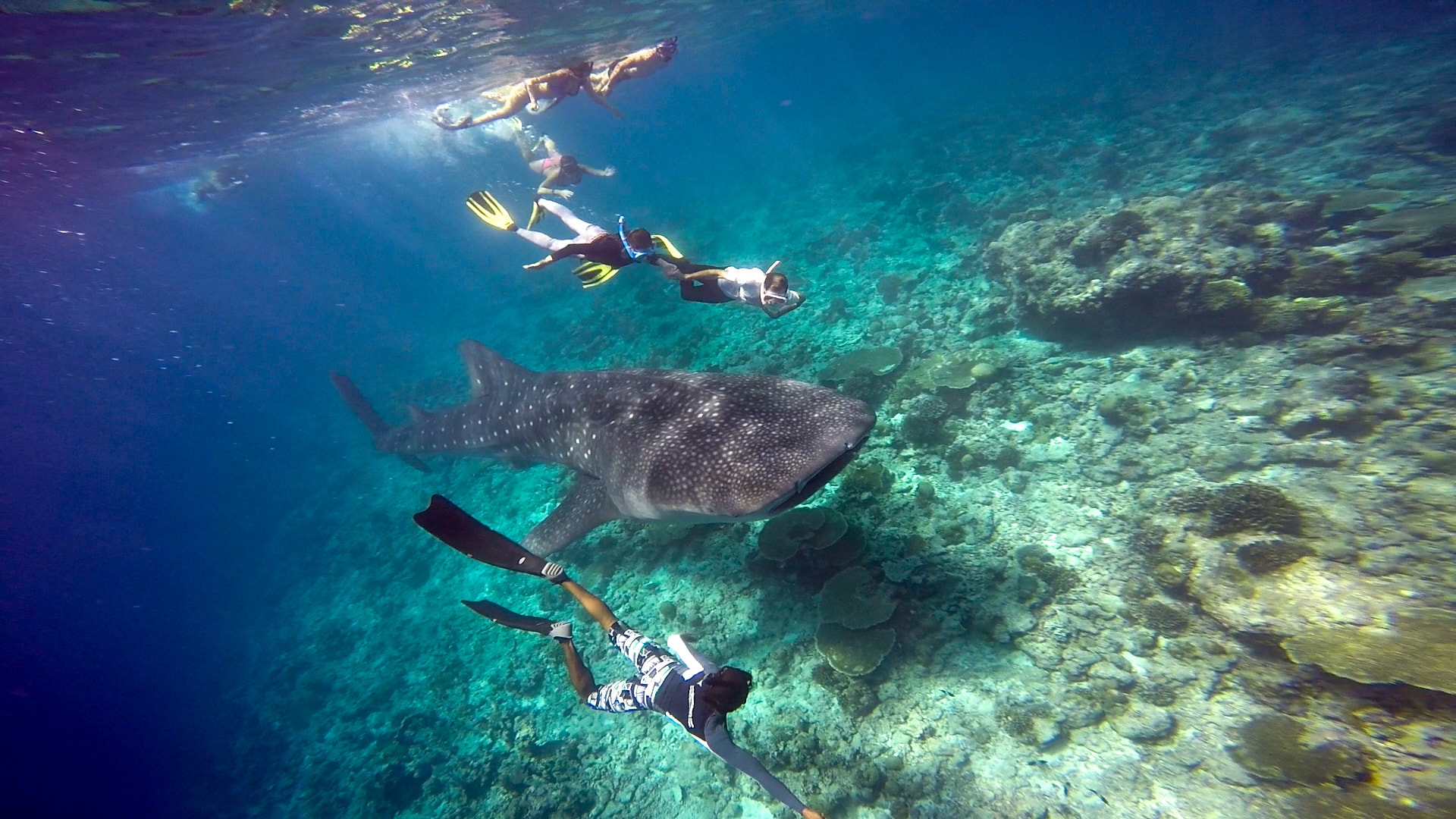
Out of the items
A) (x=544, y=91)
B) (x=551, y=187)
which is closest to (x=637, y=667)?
(x=551, y=187)

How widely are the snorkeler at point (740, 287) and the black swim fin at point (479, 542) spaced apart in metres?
3.63

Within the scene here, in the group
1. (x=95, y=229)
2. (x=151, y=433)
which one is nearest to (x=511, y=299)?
(x=95, y=229)

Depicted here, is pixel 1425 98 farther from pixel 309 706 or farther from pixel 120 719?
pixel 120 719

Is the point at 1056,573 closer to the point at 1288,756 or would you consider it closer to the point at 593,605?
the point at 1288,756

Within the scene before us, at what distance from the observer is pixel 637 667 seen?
4750 mm

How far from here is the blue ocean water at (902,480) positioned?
13.9 feet

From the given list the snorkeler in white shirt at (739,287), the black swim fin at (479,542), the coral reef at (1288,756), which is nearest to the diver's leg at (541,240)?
the snorkeler in white shirt at (739,287)

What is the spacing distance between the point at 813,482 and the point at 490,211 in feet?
25.1

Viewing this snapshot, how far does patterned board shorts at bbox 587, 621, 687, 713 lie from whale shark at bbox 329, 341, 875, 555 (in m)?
1.16

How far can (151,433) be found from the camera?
66.8 m

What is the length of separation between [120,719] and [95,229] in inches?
1467

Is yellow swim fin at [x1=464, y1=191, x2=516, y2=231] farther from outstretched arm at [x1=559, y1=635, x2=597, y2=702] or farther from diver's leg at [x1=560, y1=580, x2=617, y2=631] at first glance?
outstretched arm at [x1=559, y1=635, x2=597, y2=702]

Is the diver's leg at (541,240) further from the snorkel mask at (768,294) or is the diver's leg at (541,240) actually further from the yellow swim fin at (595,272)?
the snorkel mask at (768,294)

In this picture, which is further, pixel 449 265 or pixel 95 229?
pixel 449 265
